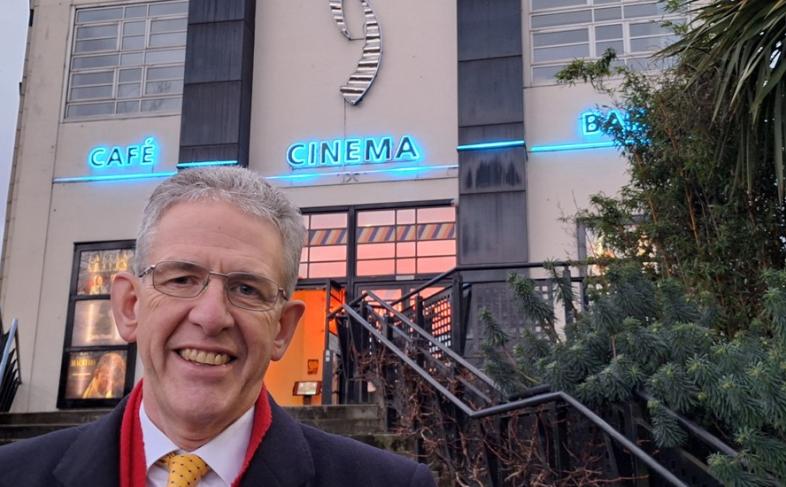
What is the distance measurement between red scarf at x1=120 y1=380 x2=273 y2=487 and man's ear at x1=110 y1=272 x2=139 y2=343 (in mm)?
109

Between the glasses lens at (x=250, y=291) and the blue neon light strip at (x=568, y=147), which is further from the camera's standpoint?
the blue neon light strip at (x=568, y=147)

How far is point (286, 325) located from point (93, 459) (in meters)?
0.43

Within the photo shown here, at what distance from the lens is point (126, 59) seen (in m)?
12.1

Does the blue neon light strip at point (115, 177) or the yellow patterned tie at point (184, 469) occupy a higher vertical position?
the blue neon light strip at point (115, 177)

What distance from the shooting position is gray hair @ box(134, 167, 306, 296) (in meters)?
1.67

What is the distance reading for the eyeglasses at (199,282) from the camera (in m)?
1.61

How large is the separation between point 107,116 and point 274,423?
1087cm

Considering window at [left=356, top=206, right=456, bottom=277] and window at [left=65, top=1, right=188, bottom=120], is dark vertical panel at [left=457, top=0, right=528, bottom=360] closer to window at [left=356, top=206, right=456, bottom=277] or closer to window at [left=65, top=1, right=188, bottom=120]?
window at [left=356, top=206, right=456, bottom=277]

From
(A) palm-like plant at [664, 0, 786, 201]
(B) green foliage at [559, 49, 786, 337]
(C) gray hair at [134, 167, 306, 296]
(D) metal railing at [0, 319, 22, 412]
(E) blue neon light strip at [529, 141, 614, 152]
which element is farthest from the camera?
(E) blue neon light strip at [529, 141, 614, 152]

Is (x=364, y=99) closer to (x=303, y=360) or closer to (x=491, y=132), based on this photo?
(x=491, y=132)

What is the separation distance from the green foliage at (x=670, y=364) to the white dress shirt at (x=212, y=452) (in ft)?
7.51

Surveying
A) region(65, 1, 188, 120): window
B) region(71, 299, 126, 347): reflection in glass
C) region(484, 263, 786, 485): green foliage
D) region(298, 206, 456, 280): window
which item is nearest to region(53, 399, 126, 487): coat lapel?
region(484, 263, 786, 485): green foliage

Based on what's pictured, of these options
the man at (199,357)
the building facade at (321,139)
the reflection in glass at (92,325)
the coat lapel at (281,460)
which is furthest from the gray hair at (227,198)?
the reflection in glass at (92,325)

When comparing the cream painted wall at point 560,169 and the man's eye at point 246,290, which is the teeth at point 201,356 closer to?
the man's eye at point 246,290
